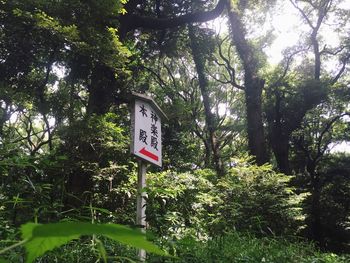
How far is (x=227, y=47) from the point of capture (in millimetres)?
17375

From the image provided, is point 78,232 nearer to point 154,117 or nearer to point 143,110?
point 143,110

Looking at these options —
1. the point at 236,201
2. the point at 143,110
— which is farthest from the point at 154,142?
the point at 236,201

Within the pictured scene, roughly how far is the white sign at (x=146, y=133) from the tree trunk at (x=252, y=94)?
5850mm

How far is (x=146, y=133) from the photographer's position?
385 cm

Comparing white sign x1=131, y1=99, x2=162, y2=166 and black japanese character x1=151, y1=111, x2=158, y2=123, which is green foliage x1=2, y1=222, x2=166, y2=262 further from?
black japanese character x1=151, y1=111, x2=158, y2=123

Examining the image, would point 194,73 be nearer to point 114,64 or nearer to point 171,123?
point 171,123

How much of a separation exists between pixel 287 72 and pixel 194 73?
4.56 m

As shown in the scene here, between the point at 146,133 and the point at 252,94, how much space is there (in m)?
7.15

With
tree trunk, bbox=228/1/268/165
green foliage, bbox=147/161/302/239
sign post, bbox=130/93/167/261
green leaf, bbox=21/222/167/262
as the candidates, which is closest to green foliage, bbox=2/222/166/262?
green leaf, bbox=21/222/167/262

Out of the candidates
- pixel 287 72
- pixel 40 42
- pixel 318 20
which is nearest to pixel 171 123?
pixel 40 42

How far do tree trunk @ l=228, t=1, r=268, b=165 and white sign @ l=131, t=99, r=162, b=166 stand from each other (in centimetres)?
585

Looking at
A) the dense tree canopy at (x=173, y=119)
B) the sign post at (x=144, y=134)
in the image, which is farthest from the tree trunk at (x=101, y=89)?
the sign post at (x=144, y=134)

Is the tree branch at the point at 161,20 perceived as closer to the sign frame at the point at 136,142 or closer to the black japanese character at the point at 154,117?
the black japanese character at the point at 154,117

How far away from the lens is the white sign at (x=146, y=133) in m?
3.62
